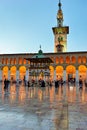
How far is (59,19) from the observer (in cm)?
6619

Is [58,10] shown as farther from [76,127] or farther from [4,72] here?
[76,127]

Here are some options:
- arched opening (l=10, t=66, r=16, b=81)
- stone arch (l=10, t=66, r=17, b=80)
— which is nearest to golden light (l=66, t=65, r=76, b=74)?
stone arch (l=10, t=66, r=17, b=80)

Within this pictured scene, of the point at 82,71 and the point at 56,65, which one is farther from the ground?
the point at 56,65

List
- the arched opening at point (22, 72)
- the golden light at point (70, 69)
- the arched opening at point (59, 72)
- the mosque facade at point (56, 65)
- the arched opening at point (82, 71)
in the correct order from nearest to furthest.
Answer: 1. the mosque facade at point (56, 65)
2. the arched opening at point (82, 71)
3. the golden light at point (70, 69)
4. the arched opening at point (59, 72)
5. the arched opening at point (22, 72)

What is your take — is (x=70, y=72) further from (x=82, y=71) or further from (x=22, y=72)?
(x=22, y=72)

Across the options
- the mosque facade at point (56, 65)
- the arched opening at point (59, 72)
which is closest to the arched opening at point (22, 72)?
the mosque facade at point (56, 65)

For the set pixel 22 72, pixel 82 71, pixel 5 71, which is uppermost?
pixel 5 71

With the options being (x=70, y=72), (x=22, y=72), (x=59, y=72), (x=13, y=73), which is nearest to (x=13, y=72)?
(x=13, y=73)

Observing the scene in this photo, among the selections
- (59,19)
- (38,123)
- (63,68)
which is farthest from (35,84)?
(59,19)

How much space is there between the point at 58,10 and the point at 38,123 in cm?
6631

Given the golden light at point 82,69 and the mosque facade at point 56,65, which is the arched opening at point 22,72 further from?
the golden light at point 82,69

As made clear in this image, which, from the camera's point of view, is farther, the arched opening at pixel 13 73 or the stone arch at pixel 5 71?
the stone arch at pixel 5 71

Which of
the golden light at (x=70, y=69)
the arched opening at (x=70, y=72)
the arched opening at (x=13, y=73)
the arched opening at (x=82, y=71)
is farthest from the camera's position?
the arched opening at (x=13, y=73)

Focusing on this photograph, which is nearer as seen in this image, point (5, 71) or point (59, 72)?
point (59, 72)
